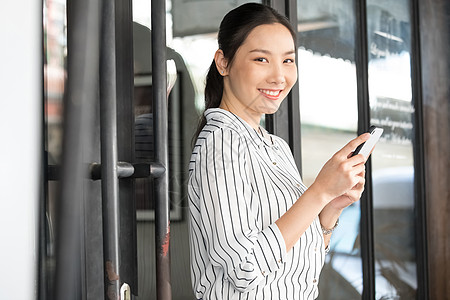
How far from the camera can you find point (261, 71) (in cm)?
120

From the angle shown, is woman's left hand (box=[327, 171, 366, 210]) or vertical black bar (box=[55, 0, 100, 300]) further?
woman's left hand (box=[327, 171, 366, 210])

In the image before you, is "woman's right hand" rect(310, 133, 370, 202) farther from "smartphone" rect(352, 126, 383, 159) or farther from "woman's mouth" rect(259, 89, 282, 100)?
"woman's mouth" rect(259, 89, 282, 100)

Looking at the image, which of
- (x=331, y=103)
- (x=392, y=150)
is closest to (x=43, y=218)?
(x=331, y=103)

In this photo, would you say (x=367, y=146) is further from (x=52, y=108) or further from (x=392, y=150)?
(x=392, y=150)

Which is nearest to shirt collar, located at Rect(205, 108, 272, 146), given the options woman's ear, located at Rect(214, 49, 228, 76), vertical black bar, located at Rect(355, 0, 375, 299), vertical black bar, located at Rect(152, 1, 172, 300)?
woman's ear, located at Rect(214, 49, 228, 76)

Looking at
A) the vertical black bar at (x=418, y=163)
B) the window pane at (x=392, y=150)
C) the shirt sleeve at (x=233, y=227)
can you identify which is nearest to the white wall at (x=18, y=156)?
the shirt sleeve at (x=233, y=227)

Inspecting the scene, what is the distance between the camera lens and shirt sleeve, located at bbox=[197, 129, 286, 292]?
1.01m

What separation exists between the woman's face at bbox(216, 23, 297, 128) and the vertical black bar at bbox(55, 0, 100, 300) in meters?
0.74

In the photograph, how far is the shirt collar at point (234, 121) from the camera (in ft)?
3.77

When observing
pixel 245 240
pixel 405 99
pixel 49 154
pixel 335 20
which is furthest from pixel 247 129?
pixel 405 99

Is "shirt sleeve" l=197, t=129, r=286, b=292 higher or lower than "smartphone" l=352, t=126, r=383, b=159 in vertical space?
lower

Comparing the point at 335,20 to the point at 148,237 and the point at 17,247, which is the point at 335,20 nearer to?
the point at 148,237

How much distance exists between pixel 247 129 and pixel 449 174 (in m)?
2.25

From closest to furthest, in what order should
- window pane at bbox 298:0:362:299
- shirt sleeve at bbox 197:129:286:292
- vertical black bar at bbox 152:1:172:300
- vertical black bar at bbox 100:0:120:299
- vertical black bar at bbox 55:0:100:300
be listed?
1. vertical black bar at bbox 55:0:100:300
2. vertical black bar at bbox 100:0:120:299
3. vertical black bar at bbox 152:1:172:300
4. shirt sleeve at bbox 197:129:286:292
5. window pane at bbox 298:0:362:299
